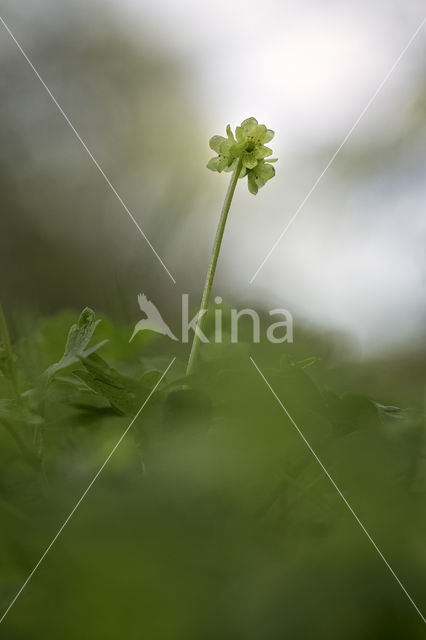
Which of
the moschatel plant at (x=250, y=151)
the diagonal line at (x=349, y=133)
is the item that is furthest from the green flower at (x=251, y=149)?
the diagonal line at (x=349, y=133)

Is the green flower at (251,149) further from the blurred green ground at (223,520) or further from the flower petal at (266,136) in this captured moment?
the blurred green ground at (223,520)

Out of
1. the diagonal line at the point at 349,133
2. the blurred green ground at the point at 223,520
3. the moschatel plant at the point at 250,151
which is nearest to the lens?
the blurred green ground at the point at 223,520

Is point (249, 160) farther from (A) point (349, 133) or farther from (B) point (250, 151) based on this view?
(A) point (349, 133)

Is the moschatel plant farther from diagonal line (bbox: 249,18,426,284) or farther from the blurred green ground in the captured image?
diagonal line (bbox: 249,18,426,284)

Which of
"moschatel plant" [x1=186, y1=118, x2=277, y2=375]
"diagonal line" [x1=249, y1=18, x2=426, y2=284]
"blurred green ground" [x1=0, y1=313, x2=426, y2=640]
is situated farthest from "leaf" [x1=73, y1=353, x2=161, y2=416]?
"diagonal line" [x1=249, y1=18, x2=426, y2=284]

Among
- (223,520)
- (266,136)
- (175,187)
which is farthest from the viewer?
(175,187)

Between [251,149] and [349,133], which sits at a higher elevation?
[349,133]

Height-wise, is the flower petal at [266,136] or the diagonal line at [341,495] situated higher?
the flower petal at [266,136]

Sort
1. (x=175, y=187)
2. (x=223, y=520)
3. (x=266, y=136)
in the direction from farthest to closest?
(x=175, y=187), (x=266, y=136), (x=223, y=520)

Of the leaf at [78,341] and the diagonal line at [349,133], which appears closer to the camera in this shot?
the leaf at [78,341]

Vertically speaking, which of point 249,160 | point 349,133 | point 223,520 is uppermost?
point 349,133

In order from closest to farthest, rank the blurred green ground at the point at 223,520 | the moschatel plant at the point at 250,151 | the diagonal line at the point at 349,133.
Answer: the blurred green ground at the point at 223,520, the moschatel plant at the point at 250,151, the diagonal line at the point at 349,133

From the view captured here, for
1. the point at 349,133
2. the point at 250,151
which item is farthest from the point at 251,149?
the point at 349,133
